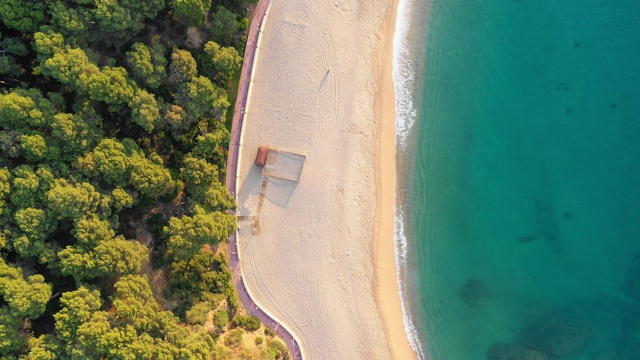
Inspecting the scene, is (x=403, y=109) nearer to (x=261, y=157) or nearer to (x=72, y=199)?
(x=261, y=157)

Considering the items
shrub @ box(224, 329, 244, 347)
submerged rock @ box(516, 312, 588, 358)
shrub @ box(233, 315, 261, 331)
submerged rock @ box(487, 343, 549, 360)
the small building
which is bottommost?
shrub @ box(224, 329, 244, 347)

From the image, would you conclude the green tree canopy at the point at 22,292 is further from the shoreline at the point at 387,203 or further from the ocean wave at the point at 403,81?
the ocean wave at the point at 403,81

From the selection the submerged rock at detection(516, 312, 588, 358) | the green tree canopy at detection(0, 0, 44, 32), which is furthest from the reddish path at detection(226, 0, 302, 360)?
the submerged rock at detection(516, 312, 588, 358)

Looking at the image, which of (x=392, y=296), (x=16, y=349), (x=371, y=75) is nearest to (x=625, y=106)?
(x=371, y=75)

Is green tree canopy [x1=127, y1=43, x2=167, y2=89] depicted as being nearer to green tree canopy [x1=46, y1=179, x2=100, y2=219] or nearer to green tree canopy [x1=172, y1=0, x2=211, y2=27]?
green tree canopy [x1=172, y1=0, x2=211, y2=27]

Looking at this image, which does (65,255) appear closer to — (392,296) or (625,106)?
(392,296)
